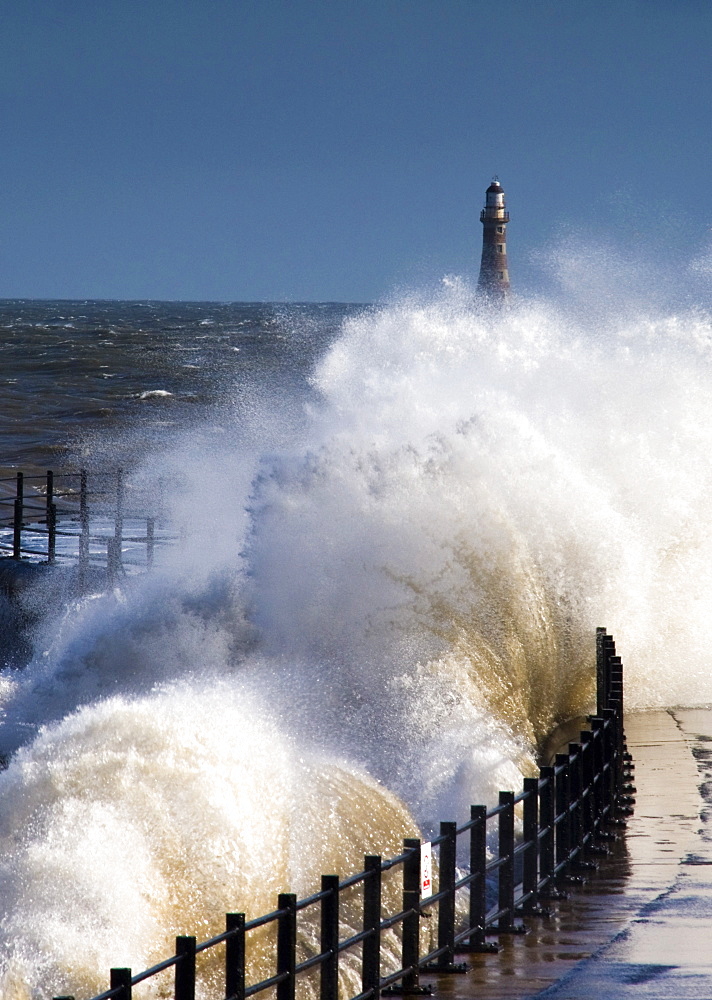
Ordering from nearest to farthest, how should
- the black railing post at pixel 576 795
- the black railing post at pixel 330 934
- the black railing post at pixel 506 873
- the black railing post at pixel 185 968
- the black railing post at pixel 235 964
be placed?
the black railing post at pixel 185 968
the black railing post at pixel 235 964
the black railing post at pixel 330 934
the black railing post at pixel 506 873
the black railing post at pixel 576 795

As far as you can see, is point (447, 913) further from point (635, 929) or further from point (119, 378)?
point (119, 378)

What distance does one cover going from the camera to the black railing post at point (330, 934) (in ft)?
15.8

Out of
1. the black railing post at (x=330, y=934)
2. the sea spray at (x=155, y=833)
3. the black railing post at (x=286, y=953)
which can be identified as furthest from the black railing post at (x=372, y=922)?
the sea spray at (x=155, y=833)

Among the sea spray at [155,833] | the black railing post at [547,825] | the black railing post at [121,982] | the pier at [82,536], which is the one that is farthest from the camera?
the pier at [82,536]

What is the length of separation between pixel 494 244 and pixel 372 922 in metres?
72.7

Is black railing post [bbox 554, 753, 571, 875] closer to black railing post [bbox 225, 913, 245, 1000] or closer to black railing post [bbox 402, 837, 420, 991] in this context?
black railing post [bbox 402, 837, 420, 991]

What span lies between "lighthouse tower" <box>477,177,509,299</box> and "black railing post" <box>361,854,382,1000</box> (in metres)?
71.0

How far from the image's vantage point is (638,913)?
6309 millimetres

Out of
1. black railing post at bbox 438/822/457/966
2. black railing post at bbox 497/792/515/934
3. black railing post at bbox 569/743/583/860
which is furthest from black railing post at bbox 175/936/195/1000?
black railing post at bbox 569/743/583/860

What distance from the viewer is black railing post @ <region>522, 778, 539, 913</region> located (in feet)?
21.1

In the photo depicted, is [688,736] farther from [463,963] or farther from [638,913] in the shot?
[463,963]

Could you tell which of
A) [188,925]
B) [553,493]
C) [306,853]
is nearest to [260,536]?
[553,493]

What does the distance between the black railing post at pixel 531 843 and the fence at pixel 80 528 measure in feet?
35.7

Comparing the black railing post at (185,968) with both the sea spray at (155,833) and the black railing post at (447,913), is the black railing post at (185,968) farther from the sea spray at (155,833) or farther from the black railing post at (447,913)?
the sea spray at (155,833)
